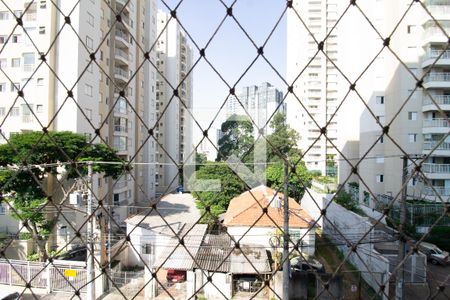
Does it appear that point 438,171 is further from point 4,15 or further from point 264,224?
point 4,15

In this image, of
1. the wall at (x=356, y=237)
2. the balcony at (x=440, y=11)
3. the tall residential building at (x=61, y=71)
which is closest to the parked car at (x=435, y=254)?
the wall at (x=356, y=237)

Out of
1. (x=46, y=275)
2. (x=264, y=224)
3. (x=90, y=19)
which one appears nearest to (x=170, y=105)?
(x=90, y=19)

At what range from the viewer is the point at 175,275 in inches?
169

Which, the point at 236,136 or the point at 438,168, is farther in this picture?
the point at 438,168

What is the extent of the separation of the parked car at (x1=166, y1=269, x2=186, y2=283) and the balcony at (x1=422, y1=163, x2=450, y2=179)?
4881 millimetres

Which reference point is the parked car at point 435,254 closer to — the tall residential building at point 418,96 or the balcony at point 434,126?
the tall residential building at point 418,96

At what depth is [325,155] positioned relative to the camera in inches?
523

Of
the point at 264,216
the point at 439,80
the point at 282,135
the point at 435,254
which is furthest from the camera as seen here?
the point at 282,135

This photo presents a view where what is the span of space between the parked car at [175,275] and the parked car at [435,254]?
314 centimetres

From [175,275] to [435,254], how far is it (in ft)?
11.6

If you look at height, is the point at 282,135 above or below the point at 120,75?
below

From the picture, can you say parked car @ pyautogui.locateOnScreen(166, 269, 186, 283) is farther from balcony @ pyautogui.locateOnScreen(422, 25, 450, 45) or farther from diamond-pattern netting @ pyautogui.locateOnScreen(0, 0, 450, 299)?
balcony @ pyautogui.locateOnScreen(422, 25, 450, 45)

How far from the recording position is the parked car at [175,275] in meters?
4.23

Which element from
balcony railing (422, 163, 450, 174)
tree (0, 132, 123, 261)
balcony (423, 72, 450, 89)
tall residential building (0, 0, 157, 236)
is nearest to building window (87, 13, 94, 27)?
tall residential building (0, 0, 157, 236)
